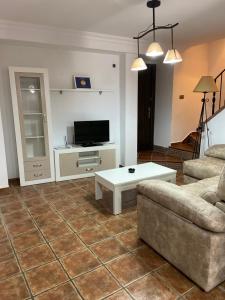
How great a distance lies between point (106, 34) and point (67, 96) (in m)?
1.31

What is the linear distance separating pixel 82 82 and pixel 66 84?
0.31 meters

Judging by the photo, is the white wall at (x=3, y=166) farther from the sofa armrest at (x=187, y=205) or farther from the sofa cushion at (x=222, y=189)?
the sofa cushion at (x=222, y=189)

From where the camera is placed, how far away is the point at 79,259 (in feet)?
6.92

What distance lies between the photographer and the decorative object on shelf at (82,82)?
434 centimetres

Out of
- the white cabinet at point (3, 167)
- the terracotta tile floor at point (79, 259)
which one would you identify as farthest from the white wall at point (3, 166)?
the terracotta tile floor at point (79, 259)

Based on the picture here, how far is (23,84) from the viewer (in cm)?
390

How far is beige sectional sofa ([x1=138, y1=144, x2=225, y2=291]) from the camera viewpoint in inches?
63.2

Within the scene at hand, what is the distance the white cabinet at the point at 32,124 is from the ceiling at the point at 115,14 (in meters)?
0.84

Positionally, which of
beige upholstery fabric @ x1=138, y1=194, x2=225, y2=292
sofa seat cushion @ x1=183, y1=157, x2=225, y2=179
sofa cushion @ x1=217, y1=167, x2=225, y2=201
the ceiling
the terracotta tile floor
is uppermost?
the ceiling

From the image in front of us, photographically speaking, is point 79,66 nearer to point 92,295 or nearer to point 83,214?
point 83,214

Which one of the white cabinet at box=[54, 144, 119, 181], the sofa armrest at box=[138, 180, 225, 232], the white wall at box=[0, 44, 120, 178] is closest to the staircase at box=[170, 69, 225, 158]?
the white wall at box=[0, 44, 120, 178]

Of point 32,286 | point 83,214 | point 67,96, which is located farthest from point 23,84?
point 32,286

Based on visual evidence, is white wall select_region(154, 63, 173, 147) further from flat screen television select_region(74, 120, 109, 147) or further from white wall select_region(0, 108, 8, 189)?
white wall select_region(0, 108, 8, 189)

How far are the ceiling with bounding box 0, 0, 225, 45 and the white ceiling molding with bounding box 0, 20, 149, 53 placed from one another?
13 centimetres
